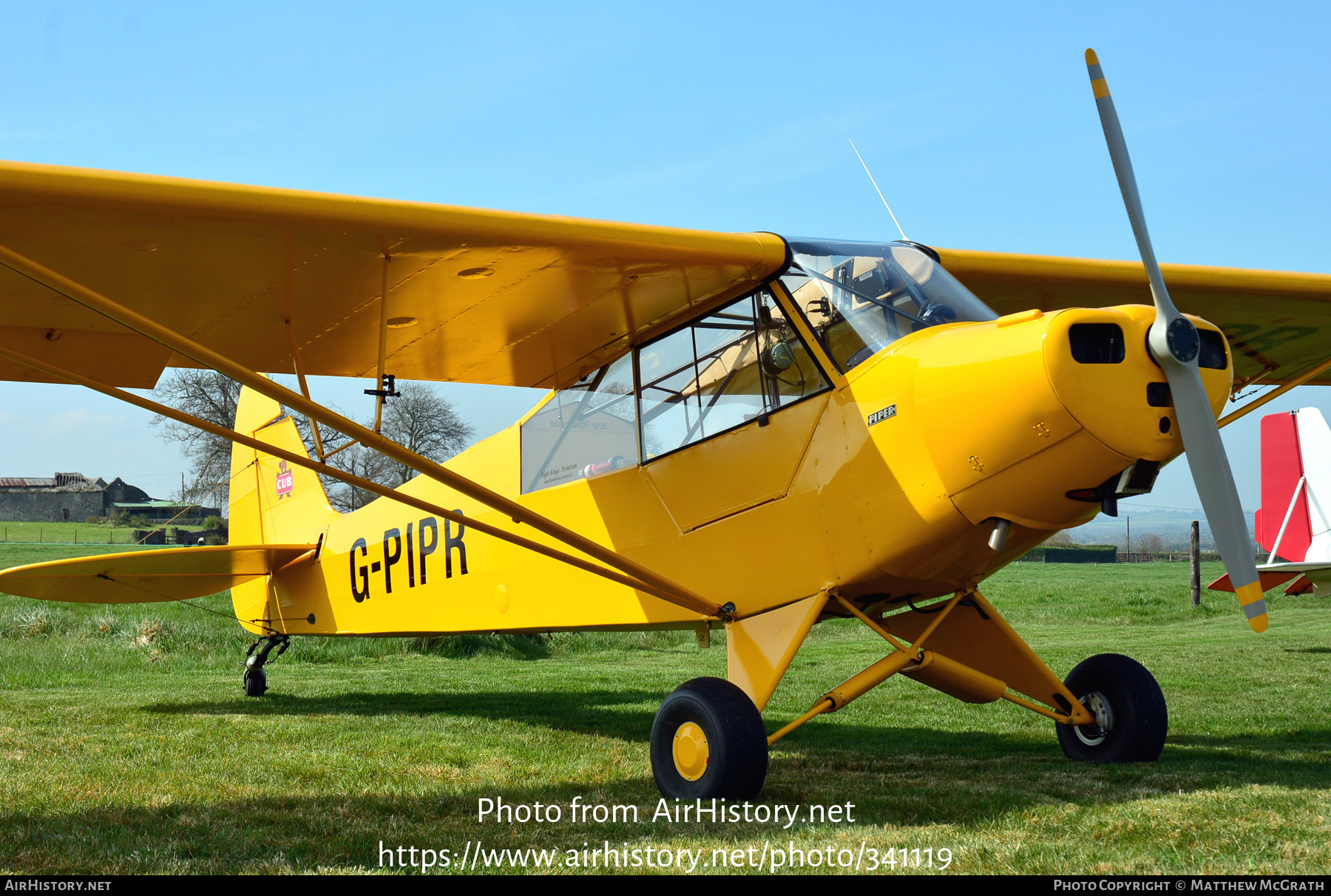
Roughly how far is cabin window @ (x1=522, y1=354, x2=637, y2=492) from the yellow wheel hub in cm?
179

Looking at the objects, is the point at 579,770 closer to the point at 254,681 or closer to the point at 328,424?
the point at 328,424

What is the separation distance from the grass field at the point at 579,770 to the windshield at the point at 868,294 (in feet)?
7.20

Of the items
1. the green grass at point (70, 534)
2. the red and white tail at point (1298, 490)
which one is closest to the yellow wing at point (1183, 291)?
the red and white tail at point (1298, 490)

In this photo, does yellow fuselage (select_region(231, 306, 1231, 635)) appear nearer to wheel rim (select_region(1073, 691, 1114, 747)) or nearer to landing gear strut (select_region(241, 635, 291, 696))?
wheel rim (select_region(1073, 691, 1114, 747))

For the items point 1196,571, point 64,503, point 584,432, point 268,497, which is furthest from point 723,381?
point 64,503

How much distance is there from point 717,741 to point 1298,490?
14608mm

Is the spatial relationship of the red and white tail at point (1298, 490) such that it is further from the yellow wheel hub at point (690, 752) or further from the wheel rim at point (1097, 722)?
the yellow wheel hub at point (690, 752)

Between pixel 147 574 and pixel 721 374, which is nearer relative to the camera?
pixel 721 374

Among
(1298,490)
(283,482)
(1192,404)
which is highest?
(283,482)

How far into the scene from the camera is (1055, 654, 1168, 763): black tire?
5188mm

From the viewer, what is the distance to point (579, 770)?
18.2ft

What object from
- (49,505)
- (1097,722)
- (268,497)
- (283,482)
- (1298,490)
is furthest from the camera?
(49,505)

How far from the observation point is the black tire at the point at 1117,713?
204 inches
